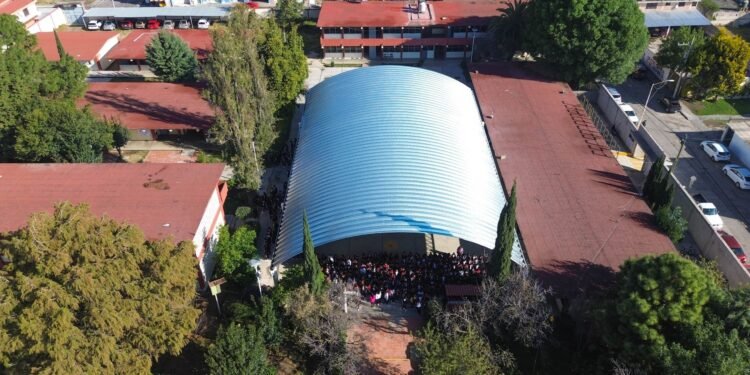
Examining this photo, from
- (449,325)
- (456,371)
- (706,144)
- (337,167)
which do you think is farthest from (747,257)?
(337,167)

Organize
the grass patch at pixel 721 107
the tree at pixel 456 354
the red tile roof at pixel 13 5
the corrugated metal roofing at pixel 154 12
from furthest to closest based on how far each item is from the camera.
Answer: the corrugated metal roofing at pixel 154 12
the red tile roof at pixel 13 5
the grass patch at pixel 721 107
the tree at pixel 456 354

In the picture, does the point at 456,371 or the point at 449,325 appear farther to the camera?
the point at 449,325

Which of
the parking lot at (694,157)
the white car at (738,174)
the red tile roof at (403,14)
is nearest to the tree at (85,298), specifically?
the parking lot at (694,157)

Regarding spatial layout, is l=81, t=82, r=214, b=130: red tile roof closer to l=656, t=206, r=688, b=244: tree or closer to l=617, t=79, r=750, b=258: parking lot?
l=656, t=206, r=688, b=244: tree

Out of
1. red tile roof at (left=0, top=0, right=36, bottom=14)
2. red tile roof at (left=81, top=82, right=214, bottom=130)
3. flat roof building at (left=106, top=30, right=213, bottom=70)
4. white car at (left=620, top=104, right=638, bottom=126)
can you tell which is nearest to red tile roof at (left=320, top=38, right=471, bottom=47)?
flat roof building at (left=106, top=30, right=213, bottom=70)

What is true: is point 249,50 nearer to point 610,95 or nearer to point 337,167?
point 337,167

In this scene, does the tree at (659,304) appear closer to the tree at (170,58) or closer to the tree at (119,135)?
the tree at (119,135)
